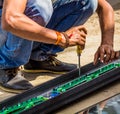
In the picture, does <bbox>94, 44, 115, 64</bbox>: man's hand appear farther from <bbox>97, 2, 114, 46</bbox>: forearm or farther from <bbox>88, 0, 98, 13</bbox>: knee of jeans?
<bbox>88, 0, 98, 13</bbox>: knee of jeans

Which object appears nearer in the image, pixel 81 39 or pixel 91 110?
pixel 91 110

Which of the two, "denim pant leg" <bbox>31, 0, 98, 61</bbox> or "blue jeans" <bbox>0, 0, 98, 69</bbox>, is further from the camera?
"denim pant leg" <bbox>31, 0, 98, 61</bbox>

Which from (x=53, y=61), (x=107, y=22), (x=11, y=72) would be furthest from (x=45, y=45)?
(x=107, y=22)

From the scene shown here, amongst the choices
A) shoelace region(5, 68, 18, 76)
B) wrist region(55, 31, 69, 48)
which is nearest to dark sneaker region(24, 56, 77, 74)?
shoelace region(5, 68, 18, 76)

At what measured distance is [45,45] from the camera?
2.96 m

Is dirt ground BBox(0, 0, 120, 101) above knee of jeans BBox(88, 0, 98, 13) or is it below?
below

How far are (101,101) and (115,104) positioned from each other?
0.30 feet

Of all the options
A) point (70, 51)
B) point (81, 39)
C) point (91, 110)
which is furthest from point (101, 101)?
point (70, 51)

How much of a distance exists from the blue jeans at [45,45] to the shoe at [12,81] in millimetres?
49

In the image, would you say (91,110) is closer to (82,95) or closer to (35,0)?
(82,95)

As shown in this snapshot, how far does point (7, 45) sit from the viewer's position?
2.71m

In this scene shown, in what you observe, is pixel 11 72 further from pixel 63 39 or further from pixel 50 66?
pixel 63 39

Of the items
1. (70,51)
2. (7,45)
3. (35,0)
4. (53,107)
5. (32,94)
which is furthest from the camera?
(70,51)

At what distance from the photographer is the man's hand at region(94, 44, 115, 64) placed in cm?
203
